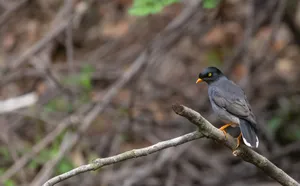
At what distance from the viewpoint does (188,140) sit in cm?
344

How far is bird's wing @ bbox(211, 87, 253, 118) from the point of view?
4.25 meters

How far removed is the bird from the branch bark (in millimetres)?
86

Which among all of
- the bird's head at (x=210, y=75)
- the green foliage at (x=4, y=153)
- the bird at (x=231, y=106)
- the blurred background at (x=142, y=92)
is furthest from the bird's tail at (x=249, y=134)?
the green foliage at (x=4, y=153)

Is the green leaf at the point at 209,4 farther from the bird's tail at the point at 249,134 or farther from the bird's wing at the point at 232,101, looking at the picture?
the bird's tail at the point at 249,134

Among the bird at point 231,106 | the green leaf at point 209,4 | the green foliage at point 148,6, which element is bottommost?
the bird at point 231,106

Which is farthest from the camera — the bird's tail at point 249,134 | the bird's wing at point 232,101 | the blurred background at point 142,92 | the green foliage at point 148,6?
the blurred background at point 142,92

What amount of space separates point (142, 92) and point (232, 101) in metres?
3.85

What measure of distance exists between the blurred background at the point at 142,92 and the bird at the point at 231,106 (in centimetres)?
153

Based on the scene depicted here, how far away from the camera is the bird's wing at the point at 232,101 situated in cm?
425

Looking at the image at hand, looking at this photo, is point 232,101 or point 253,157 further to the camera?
point 232,101

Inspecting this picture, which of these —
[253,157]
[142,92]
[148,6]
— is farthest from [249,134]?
[142,92]

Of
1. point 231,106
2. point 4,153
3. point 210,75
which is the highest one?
point 4,153

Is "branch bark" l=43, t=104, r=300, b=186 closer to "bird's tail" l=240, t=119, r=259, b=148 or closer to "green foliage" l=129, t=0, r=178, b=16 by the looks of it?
"bird's tail" l=240, t=119, r=259, b=148

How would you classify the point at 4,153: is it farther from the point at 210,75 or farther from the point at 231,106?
the point at 231,106
